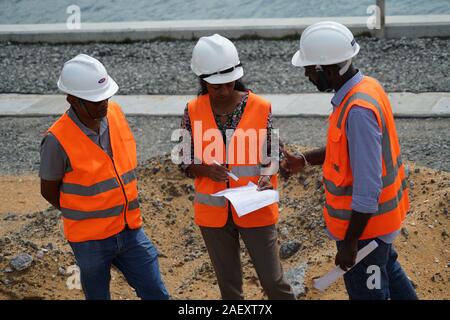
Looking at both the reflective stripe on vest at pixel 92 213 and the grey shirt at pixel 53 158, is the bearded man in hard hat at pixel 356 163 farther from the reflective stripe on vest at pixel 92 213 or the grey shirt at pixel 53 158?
the grey shirt at pixel 53 158

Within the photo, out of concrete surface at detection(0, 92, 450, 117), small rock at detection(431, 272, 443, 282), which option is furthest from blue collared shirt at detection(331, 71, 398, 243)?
concrete surface at detection(0, 92, 450, 117)

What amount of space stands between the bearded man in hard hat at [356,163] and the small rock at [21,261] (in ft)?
8.91

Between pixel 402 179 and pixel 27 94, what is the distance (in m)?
8.95

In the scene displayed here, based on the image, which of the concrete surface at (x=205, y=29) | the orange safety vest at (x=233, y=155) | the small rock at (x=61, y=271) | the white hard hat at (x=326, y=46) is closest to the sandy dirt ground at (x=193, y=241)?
the small rock at (x=61, y=271)

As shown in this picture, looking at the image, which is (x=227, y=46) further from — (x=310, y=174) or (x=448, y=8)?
(x=448, y=8)

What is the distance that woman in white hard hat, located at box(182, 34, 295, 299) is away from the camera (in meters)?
5.00

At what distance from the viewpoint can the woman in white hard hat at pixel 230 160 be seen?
500cm

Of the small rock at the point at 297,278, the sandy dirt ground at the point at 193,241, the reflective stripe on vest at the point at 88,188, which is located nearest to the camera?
the reflective stripe on vest at the point at 88,188

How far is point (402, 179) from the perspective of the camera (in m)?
4.75

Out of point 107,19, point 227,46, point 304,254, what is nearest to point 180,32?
point 107,19

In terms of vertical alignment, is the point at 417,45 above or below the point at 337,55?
below

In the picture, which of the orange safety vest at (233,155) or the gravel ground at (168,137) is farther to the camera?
the gravel ground at (168,137)

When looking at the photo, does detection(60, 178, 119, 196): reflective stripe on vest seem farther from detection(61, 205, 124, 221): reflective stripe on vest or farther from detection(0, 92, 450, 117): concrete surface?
detection(0, 92, 450, 117): concrete surface

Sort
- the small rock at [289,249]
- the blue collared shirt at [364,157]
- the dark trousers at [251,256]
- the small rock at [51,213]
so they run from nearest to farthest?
1. the blue collared shirt at [364,157]
2. the dark trousers at [251,256]
3. the small rock at [289,249]
4. the small rock at [51,213]
